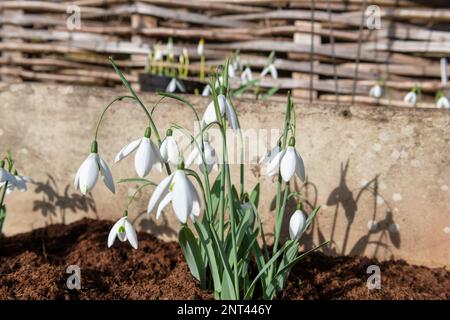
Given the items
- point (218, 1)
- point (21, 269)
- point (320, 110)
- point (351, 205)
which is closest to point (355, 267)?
point (351, 205)

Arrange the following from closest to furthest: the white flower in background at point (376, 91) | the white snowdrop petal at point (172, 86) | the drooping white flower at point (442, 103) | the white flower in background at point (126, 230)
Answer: the white flower in background at point (126, 230) → the white snowdrop petal at point (172, 86) → the drooping white flower at point (442, 103) → the white flower in background at point (376, 91)

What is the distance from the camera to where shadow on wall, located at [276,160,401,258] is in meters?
1.95

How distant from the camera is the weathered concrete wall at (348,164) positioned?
1895 millimetres

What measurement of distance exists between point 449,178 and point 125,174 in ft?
4.02

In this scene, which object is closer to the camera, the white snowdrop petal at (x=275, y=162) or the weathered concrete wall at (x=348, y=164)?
the white snowdrop petal at (x=275, y=162)

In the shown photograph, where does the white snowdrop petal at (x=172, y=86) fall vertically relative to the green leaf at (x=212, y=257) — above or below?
above

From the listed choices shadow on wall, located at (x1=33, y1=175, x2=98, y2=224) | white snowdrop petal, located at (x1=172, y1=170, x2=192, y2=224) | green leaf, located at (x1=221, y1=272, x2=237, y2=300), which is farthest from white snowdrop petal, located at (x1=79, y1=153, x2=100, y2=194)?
shadow on wall, located at (x1=33, y1=175, x2=98, y2=224)

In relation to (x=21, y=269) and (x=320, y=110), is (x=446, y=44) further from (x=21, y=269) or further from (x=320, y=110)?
(x=21, y=269)

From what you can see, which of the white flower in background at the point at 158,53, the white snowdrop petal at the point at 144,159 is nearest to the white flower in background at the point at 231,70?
the white flower in background at the point at 158,53

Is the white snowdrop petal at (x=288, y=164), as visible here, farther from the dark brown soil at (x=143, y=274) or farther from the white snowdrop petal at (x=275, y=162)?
the dark brown soil at (x=143, y=274)

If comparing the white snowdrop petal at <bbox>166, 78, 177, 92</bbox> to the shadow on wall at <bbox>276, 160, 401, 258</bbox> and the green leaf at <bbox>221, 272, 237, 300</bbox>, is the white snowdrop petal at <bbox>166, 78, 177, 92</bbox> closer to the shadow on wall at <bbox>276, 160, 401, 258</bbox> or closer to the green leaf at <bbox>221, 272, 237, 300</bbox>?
the shadow on wall at <bbox>276, 160, 401, 258</bbox>

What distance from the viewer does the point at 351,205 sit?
1.98 m

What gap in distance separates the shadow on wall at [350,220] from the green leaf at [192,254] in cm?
48

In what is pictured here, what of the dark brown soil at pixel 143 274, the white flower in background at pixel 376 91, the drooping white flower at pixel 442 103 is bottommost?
the dark brown soil at pixel 143 274
